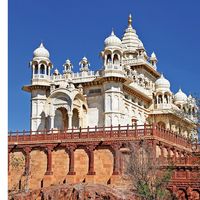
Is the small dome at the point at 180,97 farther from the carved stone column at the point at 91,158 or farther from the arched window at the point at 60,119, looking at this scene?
the carved stone column at the point at 91,158

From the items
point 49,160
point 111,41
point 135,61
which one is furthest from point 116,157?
point 135,61

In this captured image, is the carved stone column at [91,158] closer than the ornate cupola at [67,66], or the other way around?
the carved stone column at [91,158]

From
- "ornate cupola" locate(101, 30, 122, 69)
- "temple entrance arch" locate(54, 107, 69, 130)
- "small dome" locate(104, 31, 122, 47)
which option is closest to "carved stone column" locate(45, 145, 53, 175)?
"temple entrance arch" locate(54, 107, 69, 130)

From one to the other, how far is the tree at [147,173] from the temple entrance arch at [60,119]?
460 inches

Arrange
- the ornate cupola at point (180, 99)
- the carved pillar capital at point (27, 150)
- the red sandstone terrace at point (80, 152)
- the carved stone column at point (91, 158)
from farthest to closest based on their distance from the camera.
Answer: the ornate cupola at point (180, 99)
the carved pillar capital at point (27, 150)
the carved stone column at point (91, 158)
the red sandstone terrace at point (80, 152)

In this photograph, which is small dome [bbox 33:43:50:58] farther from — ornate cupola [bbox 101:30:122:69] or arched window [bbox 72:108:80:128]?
arched window [bbox 72:108:80:128]

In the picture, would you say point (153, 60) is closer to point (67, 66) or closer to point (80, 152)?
point (67, 66)

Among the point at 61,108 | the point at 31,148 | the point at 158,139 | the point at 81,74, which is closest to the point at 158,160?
the point at 158,139

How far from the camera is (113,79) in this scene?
38438mm

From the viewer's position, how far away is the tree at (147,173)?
23.1 meters

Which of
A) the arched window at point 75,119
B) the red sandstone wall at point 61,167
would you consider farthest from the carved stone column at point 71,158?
the arched window at point 75,119

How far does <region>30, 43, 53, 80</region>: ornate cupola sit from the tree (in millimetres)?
15735

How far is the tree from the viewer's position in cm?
2308
